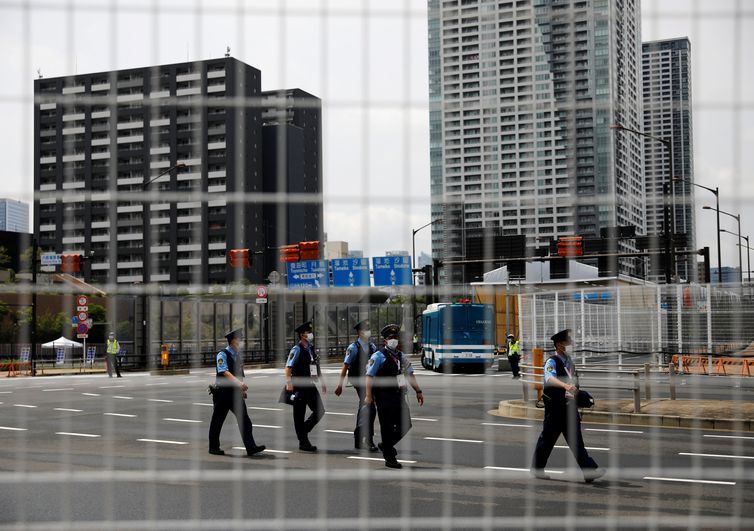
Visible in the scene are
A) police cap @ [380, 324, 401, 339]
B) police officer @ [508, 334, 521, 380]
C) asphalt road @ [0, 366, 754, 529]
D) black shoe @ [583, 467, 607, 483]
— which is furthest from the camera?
police officer @ [508, 334, 521, 380]

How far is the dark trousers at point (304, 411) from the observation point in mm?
12297

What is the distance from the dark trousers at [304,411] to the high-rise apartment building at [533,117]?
24.8 feet

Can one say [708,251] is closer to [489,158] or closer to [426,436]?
[489,158]

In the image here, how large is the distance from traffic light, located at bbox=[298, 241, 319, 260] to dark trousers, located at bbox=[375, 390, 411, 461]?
5256mm

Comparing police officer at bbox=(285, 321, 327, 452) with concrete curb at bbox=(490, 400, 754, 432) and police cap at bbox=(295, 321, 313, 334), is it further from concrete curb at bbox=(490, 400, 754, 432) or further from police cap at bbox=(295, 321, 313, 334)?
concrete curb at bbox=(490, 400, 754, 432)

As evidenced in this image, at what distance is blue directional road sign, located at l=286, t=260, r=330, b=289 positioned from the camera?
5.61m

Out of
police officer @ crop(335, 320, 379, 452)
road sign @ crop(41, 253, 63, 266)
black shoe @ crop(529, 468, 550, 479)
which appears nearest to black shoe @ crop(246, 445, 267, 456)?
police officer @ crop(335, 320, 379, 452)

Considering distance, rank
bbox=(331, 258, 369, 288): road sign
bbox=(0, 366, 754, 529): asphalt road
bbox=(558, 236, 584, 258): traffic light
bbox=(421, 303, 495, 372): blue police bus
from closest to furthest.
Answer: bbox=(558, 236, 584, 258): traffic light, bbox=(331, 258, 369, 288): road sign, bbox=(421, 303, 495, 372): blue police bus, bbox=(0, 366, 754, 529): asphalt road

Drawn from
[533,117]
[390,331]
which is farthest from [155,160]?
[390,331]

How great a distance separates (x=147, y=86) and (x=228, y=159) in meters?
0.53

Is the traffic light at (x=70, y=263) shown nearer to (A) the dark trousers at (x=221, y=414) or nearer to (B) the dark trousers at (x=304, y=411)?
(A) the dark trousers at (x=221, y=414)

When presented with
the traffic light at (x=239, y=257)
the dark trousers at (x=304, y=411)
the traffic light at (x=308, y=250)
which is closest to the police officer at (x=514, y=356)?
the dark trousers at (x=304, y=411)

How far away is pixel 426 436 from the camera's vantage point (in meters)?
14.2

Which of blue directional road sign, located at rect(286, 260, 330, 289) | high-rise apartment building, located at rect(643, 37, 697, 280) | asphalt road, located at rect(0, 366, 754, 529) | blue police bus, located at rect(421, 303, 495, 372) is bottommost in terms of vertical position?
asphalt road, located at rect(0, 366, 754, 529)
